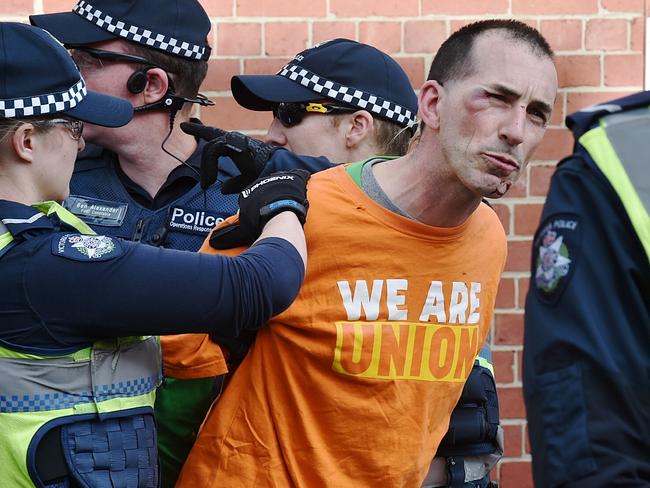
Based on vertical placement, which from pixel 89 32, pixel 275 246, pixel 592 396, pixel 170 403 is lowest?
pixel 170 403

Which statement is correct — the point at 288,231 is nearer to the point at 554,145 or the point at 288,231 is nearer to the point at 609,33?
the point at 554,145

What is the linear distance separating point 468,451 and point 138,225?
102 cm

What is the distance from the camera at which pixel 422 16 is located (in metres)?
4.02

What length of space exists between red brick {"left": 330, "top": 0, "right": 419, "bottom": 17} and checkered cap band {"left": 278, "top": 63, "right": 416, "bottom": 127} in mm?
776

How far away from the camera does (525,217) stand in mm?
4125

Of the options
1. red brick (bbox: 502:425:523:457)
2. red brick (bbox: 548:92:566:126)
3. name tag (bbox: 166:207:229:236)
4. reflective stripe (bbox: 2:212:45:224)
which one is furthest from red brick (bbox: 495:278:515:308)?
reflective stripe (bbox: 2:212:45:224)

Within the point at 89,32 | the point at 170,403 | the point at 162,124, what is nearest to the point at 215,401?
the point at 170,403

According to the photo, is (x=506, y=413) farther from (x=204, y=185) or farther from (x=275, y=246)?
(x=275, y=246)

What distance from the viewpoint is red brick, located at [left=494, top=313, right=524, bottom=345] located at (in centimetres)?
413

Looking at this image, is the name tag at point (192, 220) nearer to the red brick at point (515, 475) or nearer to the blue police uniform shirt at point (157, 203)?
the blue police uniform shirt at point (157, 203)

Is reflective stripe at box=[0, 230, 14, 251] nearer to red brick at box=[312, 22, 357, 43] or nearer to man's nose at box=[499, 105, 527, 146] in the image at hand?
man's nose at box=[499, 105, 527, 146]

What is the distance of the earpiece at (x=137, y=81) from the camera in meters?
3.08

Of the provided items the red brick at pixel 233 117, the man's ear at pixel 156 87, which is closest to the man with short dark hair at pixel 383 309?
the man's ear at pixel 156 87

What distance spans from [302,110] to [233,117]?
814 millimetres
